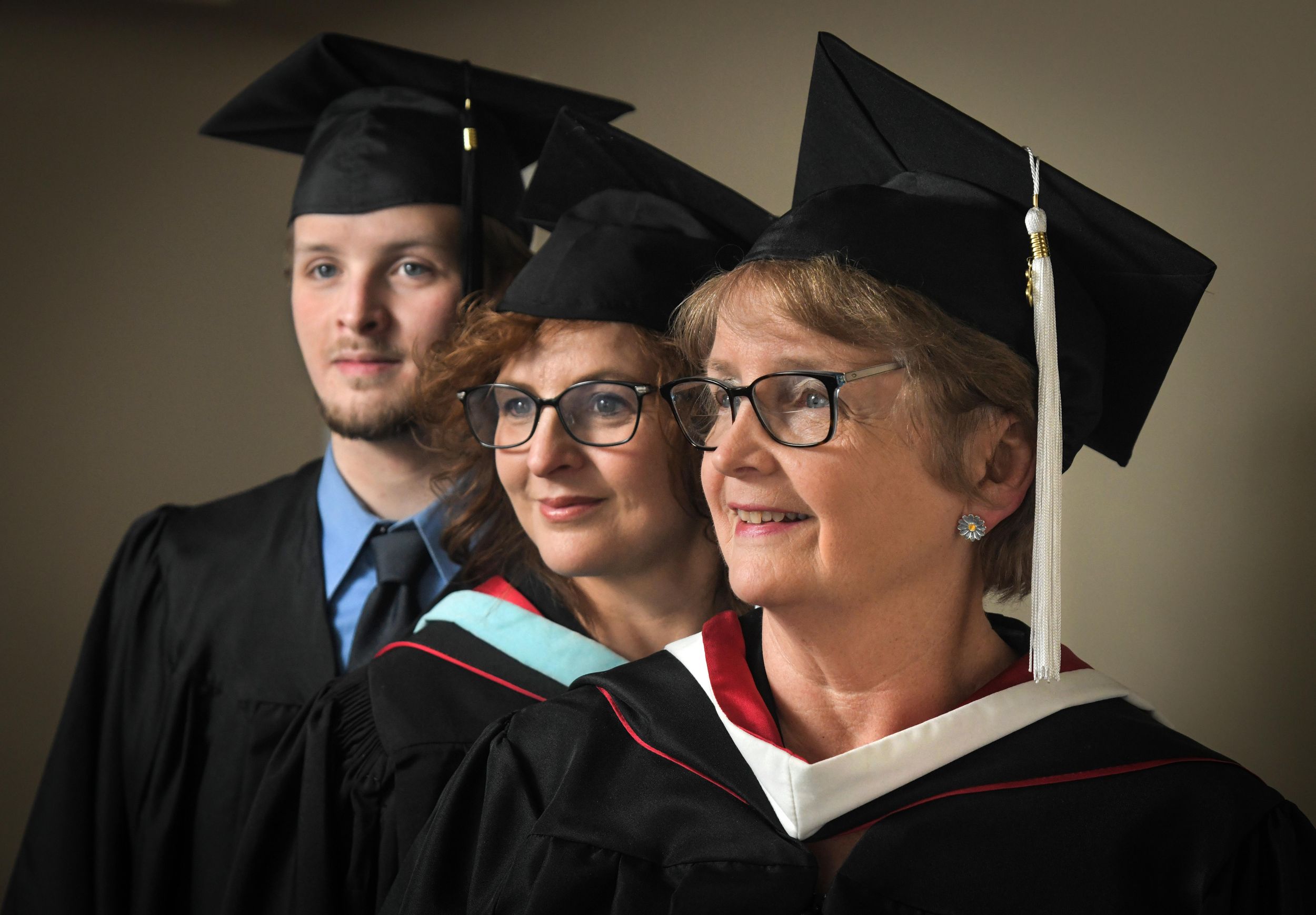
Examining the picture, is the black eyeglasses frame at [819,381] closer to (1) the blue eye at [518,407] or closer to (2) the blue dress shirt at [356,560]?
(1) the blue eye at [518,407]

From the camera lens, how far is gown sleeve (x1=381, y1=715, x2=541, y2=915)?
1354mm

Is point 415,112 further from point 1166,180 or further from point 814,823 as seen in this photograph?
point 814,823

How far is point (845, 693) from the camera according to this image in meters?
1.33

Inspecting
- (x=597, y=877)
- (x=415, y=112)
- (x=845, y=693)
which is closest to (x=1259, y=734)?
(x=845, y=693)

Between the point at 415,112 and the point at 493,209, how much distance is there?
20cm

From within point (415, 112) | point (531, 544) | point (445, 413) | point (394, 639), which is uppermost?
point (415, 112)

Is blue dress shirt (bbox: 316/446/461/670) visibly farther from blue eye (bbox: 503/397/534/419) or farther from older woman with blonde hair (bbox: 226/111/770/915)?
blue eye (bbox: 503/397/534/419)

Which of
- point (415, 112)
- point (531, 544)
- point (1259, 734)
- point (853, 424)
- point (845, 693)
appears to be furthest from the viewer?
point (415, 112)

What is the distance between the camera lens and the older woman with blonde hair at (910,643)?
1202 mm

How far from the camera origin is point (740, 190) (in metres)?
2.28

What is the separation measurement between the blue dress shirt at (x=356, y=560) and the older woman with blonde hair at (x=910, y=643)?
69 centimetres

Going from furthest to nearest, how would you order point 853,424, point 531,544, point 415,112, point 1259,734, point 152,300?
point 152,300 → point 415,112 → point 531,544 → point 1259,734 → point 853,424

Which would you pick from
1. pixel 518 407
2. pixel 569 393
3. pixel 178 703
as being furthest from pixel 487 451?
pixel 178 703

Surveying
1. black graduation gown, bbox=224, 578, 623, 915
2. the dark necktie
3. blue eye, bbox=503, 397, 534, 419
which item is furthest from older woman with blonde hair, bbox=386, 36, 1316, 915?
the dark necktie
